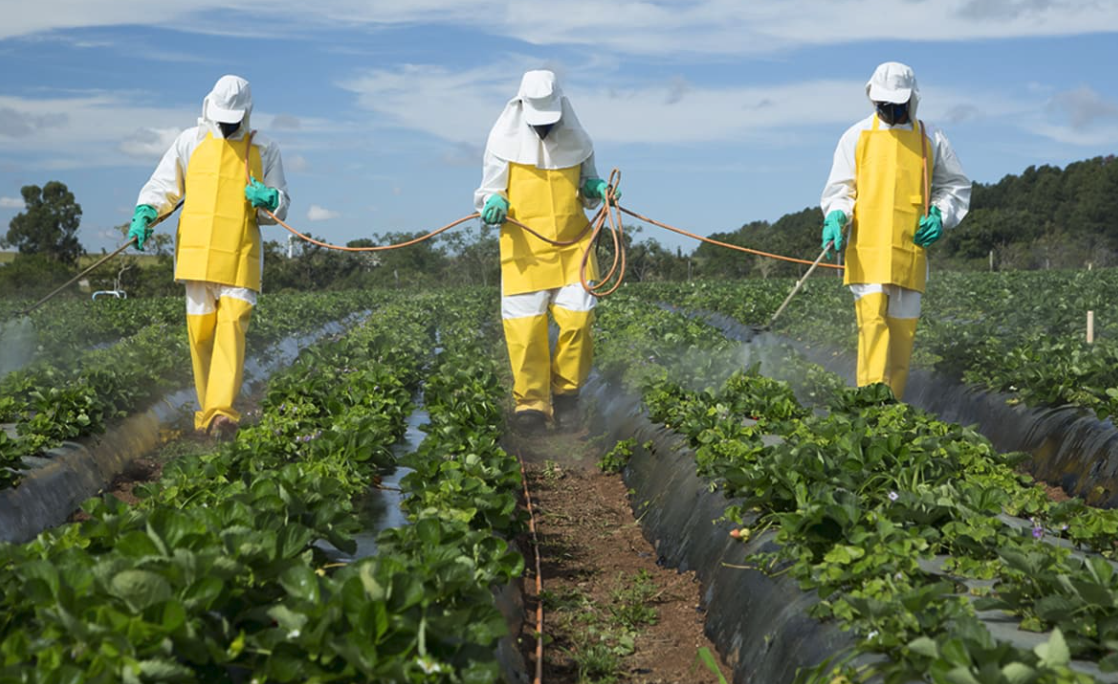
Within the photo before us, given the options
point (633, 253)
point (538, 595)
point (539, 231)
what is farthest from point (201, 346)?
point (633, 253)

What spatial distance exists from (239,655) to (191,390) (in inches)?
306

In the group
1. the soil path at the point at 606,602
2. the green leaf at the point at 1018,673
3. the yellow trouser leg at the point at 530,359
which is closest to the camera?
the green leaf at the point at 1018,673

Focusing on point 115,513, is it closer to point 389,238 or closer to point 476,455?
point 476,455

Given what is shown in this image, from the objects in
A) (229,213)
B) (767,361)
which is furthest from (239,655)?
(767,361)

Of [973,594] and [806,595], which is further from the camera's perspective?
[806,595]

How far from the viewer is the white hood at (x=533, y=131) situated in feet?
25.9

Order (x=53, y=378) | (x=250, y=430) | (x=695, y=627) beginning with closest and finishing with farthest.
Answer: (x=695, y=627) < (x=250, y=430) < (x=53, y=378)

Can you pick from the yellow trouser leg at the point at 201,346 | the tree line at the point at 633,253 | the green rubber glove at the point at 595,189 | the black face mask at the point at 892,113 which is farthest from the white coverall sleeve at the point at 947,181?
the tree line at the point at 633,253

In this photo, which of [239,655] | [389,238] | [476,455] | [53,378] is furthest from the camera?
[389,238]

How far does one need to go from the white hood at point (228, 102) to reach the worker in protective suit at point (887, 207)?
3.64 m

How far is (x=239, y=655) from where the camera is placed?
2.77 metres

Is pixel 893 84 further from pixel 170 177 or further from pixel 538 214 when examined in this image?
pixel 170 177

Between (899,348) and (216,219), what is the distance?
4.35 meters

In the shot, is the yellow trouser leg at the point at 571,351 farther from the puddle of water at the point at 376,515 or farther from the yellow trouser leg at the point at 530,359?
the puddle of water at the point at 376,515
